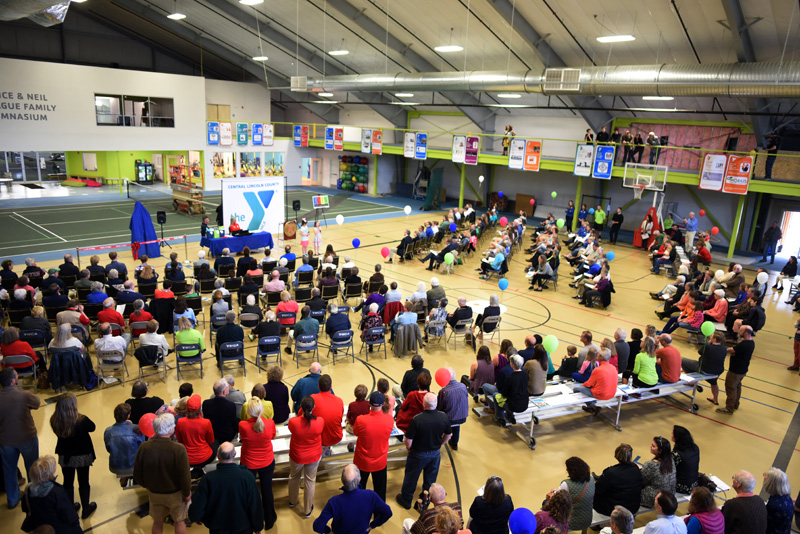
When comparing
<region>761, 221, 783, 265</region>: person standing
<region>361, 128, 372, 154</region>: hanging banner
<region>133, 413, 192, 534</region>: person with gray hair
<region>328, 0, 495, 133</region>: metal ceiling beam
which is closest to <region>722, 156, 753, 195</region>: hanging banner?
<region>761, 221, 783, 265</region>: person standing

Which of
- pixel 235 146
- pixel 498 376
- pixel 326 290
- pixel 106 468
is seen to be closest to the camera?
pixel 106 468

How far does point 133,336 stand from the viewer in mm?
10391

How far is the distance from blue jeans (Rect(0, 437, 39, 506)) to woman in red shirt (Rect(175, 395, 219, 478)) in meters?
1.83

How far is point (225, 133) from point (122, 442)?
29595 millimetres

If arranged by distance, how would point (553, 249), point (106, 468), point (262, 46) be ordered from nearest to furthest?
point (106, 468) < point (553, 249) < point (262, 46)

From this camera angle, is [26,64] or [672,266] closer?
[672,266]

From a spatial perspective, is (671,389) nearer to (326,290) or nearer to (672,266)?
(326,290)

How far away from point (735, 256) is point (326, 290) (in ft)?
63.3

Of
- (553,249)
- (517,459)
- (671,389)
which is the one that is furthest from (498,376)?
(553,249)

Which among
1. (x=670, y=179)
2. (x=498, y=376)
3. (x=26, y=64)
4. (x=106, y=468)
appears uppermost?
(x=26, y=64)

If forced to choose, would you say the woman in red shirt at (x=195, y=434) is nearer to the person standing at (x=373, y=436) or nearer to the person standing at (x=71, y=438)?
the person standing at (x=71, y=438)

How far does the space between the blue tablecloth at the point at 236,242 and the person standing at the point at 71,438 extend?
1285 cm

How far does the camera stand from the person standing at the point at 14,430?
19.4 feet

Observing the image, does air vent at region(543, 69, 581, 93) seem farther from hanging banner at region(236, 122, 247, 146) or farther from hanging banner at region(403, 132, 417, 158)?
hanging banner at region(236, 122, 247, 146)
